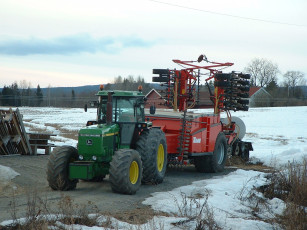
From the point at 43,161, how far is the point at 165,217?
848 centimetres

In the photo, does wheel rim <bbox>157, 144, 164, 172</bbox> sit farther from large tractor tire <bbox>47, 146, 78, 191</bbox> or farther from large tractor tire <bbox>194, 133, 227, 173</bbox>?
large tractor tire <bbox>194, 133, 227, 173</bbox>

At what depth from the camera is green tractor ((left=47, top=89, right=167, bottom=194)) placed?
981 centimetres

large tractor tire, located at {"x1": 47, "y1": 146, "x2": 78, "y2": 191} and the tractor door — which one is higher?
the tractor door

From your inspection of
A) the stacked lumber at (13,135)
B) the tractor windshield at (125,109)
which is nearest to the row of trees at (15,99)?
the stacked lumber at (13,135)

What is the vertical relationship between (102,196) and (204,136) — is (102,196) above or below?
below

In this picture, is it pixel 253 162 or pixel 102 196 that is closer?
pixel 102 196

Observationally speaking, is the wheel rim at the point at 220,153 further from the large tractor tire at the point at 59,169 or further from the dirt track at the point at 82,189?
the large tractor tire at the point at 59,169

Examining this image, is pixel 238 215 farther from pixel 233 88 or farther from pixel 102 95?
pixel 233 88

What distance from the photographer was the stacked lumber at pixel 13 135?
16078 millimetres

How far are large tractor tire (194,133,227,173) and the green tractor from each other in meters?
2.93

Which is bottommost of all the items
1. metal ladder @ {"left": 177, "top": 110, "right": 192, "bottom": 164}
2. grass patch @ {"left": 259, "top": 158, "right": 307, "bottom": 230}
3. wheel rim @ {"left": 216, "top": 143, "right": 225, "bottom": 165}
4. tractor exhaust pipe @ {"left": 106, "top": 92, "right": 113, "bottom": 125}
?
grass patch @ {"left": 259, "top": 158, "right": 307, "bottom": 230}

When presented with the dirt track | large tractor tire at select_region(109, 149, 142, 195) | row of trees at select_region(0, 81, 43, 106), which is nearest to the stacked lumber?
the dirt track

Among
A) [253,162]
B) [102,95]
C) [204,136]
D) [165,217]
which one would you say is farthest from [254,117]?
[165,217]

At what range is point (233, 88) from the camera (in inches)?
643
